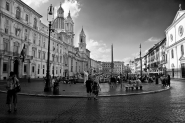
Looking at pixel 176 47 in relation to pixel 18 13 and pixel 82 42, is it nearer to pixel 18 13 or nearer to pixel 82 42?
pixel 18 13

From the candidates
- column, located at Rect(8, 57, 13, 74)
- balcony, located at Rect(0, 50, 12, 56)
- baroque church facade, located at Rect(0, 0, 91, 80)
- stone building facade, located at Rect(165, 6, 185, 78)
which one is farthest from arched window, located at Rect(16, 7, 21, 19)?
stone building facade, located at Rect(165, 6, 185, 78)

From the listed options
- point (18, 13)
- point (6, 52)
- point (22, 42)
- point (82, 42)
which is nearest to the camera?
point (6, 52)

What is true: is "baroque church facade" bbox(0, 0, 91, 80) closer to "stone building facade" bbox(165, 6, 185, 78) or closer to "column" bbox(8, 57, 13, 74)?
"column" bbox(8, 57, 13, 74)

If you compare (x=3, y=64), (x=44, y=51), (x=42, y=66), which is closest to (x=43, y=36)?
(x=44, y=51)

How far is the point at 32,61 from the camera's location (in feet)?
133

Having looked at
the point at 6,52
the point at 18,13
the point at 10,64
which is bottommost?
the point at 10,64

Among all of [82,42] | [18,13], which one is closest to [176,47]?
[18,13]

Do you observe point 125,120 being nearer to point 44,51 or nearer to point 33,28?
point 33,28

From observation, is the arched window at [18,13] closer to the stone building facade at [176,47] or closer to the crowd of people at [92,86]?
the crowd of people at [92,86]

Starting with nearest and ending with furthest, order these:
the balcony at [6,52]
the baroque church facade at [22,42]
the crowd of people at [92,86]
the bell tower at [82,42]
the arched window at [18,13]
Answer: the crowd of people at [92,86], the balcony at [6,52], the baroque church facade at [22,42], the arched window at [18,13], the bell tower at [82,42]

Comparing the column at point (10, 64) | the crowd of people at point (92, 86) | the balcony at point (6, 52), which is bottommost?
the crowd of people at point (92, 86)

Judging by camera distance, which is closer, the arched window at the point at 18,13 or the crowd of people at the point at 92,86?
the crowd of people at the point at 92,86

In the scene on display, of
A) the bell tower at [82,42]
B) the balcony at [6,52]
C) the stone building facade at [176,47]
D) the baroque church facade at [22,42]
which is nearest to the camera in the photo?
the balcony at [6,52]

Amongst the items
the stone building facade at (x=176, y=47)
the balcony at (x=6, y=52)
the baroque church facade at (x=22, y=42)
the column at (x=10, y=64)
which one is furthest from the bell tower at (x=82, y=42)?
the balcony at (x=6, y=52)
